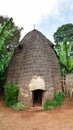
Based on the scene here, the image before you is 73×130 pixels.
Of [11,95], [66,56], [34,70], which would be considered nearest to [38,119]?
[11,95]

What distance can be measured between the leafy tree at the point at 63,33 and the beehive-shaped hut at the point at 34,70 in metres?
20.0

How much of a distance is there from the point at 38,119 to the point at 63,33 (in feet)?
86.5

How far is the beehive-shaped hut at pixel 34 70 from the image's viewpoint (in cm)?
1678

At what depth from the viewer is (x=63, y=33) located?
126 feet

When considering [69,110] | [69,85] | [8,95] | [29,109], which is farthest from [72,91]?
[8,95]

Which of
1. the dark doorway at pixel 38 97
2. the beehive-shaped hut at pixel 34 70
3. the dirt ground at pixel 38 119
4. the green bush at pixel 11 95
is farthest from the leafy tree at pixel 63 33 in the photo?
the dirt ground at pixel 38 119

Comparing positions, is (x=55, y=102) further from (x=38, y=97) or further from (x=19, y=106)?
(x=38, y=97)

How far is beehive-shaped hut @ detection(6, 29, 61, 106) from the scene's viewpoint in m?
16.8

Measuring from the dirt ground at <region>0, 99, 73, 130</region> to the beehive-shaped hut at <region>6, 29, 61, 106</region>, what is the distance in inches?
58.5

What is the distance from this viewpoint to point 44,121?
13.5 meters

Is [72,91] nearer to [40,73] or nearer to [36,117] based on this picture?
[40,73]

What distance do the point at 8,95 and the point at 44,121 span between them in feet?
13.9

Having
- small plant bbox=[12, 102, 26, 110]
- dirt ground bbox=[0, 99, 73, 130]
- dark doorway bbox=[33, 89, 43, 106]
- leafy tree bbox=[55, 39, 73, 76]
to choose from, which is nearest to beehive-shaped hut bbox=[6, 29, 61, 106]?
dark doorway bbox=[33, 89, 43, 106]

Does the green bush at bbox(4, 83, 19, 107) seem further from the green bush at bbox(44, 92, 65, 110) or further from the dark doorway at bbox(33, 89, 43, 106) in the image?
the green bush at bbox(44, 92, 65, 110)
